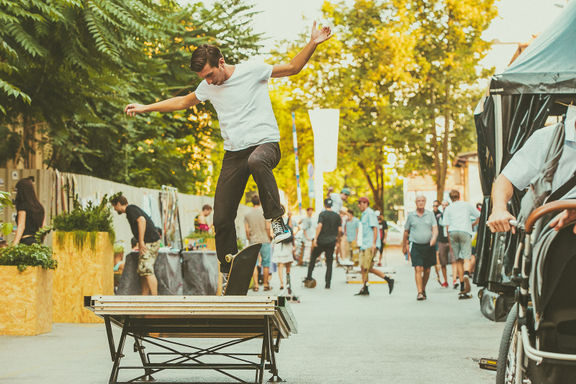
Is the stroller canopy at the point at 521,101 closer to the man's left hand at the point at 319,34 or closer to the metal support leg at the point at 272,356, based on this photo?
the metal support leg at the point at 272,356

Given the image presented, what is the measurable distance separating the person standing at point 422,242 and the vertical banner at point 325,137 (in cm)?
1020

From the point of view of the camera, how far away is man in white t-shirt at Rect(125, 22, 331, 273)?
6516 millimetres

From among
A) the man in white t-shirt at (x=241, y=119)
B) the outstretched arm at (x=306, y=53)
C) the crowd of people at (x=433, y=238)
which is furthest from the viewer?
the crowd of people at (x=433, y=238)

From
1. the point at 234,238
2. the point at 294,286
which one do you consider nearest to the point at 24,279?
the point at 234,238

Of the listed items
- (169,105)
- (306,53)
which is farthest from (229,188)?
(306,53)

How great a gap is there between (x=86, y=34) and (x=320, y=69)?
2886 centimetres

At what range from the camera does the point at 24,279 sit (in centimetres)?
1073

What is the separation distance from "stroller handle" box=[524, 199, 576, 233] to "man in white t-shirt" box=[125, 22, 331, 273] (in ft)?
8.85

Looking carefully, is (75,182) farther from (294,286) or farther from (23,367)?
(23,367)

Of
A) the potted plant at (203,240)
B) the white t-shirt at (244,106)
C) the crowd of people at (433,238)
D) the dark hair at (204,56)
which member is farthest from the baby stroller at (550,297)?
the potted plant at (203,240)

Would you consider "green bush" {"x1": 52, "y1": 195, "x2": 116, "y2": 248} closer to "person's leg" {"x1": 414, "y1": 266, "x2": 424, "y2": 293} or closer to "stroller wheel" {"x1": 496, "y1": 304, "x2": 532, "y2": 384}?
"person's leg" {"x1": 414, "y1": 266, "x2": 424, "y2": 293}

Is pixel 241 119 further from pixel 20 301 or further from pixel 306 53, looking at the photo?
pixel 20 301

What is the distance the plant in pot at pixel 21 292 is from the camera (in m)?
10.7

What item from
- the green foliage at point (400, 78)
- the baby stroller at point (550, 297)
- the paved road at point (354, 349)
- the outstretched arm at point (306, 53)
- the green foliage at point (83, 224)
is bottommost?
the paved road at point (354, 349)
